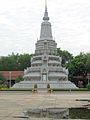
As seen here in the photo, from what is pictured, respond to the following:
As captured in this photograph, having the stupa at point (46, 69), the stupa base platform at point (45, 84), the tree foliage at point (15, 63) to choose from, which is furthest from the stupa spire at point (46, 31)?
the tree foliage at point (15, 63)

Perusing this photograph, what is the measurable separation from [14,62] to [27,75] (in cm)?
4018

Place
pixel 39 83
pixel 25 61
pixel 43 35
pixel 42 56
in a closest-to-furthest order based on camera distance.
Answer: pixel 39 83 → pixel 42 56 → pixel 43 35 → pixel 25 61

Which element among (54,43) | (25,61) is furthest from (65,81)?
(25,61)

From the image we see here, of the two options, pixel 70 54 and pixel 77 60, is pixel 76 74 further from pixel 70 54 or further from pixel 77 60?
pixel 70 54

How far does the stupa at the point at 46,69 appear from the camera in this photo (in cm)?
8200

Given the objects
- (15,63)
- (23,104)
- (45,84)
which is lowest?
(23,104)

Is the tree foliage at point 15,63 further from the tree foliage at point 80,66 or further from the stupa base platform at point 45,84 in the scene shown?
the stupa base platform at point 45,84

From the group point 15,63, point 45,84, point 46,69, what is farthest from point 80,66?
point 15,63

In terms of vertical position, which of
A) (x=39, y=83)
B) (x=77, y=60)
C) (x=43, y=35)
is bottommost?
(x=39, y=83)

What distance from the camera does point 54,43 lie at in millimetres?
94562

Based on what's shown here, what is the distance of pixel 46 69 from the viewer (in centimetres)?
8644

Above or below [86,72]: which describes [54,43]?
above

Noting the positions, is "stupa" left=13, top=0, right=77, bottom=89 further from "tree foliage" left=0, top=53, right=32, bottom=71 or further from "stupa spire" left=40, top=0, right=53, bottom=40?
"tree foliage" left=0, top=53, right=32, bottom=71

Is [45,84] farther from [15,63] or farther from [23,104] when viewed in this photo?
[23,104]
